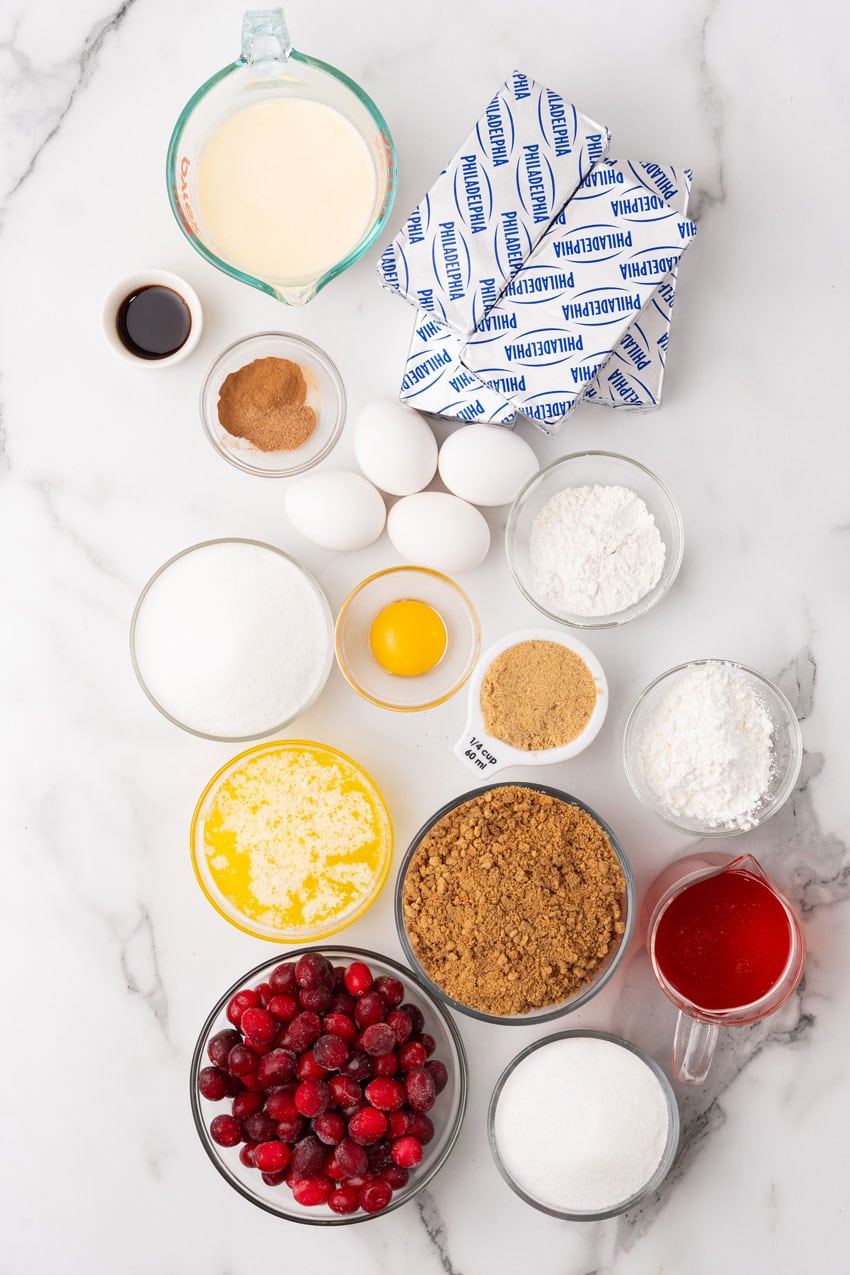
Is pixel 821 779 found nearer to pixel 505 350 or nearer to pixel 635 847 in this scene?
pixel 635 847

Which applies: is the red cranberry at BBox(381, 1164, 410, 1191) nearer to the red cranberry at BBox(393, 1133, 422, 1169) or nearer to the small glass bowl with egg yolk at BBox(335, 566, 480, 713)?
the red cranberry at BBox(393, 1133, 422, 1169)

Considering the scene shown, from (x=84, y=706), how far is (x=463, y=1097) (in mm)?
982

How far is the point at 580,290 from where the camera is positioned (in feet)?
5.04

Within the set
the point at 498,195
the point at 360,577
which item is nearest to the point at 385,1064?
the point at 360,577

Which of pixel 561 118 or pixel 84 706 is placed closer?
pixel 561 118

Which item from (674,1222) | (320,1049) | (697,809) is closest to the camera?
(320,1049)

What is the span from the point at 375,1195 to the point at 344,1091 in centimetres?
19

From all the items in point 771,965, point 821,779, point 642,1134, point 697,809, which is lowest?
point 642,1134

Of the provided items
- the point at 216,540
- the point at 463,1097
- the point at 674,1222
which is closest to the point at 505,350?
the point at 216,540

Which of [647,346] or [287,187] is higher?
[647,346]

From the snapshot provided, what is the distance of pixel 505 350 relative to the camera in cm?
157

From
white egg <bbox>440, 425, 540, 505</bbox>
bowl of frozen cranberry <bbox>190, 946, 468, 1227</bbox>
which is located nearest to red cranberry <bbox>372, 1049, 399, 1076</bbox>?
bowl of frozen cranberry <bbox>190, 946, 468, 1227</bbox>

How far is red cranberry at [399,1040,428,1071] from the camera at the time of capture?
154 centimetres

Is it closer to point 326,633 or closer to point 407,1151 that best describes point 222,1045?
point 407,1151
